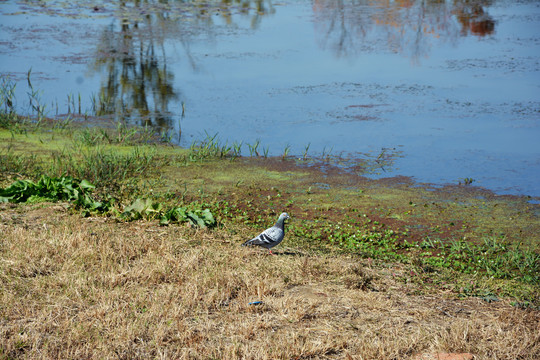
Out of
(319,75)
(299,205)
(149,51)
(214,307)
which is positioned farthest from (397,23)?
(214,307)

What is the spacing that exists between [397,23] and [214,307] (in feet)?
45.1

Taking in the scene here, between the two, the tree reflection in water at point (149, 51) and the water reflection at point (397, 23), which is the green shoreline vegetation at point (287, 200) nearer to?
the tree reflection in water at point (149, 51)

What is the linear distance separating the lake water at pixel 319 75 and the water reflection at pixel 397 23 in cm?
6

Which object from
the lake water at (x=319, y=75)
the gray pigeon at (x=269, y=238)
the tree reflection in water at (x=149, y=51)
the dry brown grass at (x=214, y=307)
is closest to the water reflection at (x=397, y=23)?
the lake water at (x=319, y=75)

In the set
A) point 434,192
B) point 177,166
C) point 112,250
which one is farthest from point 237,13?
point 112,250

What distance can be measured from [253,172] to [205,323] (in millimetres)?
4065

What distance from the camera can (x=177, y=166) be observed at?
7996mm

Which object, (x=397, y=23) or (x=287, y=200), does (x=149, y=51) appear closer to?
(x=397, y=23)

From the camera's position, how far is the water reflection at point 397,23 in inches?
574

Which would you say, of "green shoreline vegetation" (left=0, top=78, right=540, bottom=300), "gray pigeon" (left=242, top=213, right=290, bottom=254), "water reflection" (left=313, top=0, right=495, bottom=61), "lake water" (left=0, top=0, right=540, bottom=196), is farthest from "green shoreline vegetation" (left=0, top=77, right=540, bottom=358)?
"water reflection" (left=313, top=0, right=495, bottom=61)

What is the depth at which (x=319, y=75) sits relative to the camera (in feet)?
39.9

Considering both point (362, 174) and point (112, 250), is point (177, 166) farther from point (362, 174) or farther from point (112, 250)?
point (112, 250)

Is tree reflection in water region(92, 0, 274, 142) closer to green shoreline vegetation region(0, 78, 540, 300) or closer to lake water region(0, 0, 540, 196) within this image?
lake water region(0, 0, 540, 196)

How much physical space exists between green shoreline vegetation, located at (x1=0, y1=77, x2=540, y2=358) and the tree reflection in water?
4.78 feet
